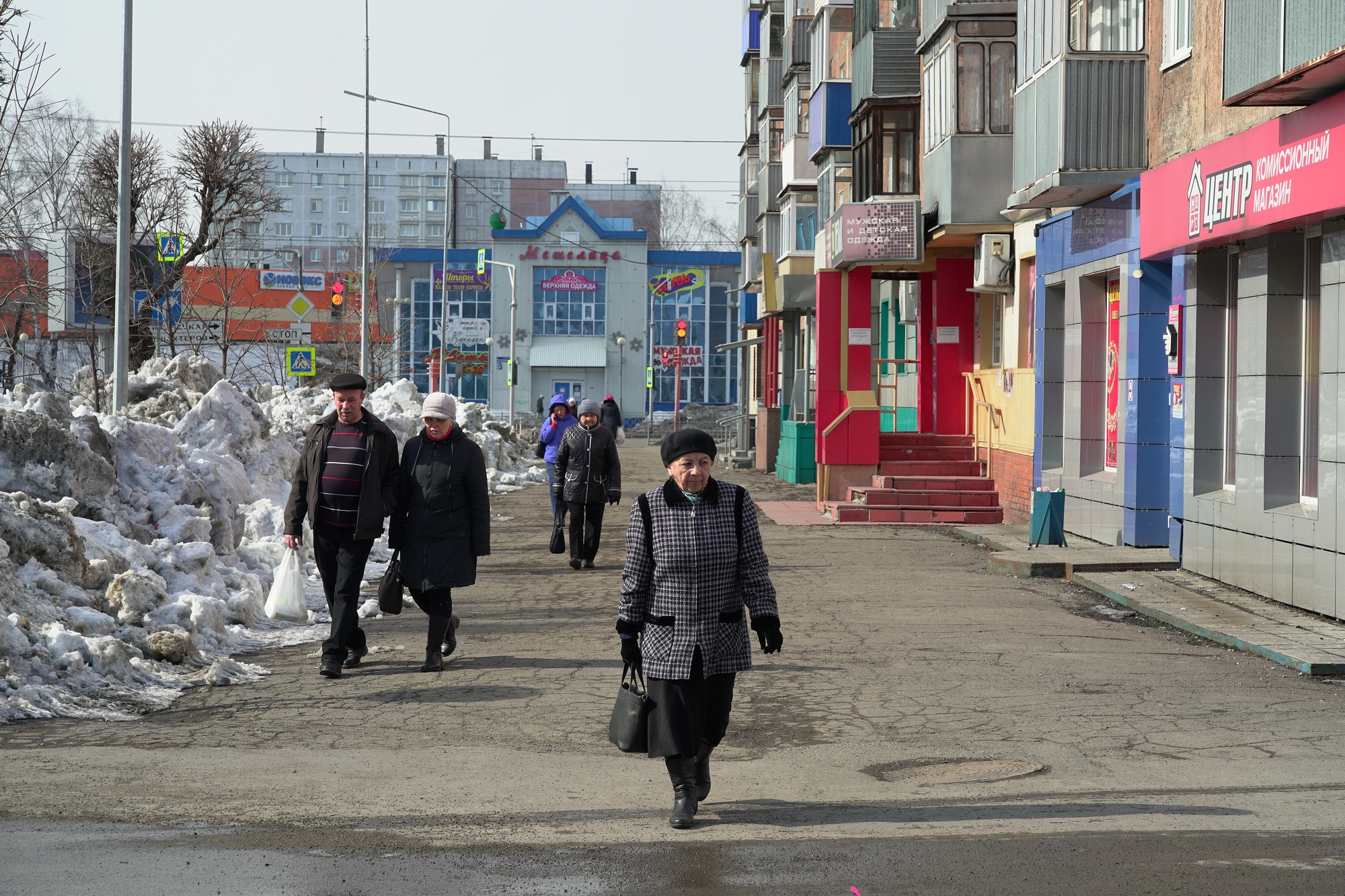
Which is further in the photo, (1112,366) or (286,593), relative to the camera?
(1112,366)

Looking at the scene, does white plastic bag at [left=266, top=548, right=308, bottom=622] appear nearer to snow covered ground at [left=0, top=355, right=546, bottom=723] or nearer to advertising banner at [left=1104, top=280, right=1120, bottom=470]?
snow covered ground at [left=0, top=355, right=546, bottom=723]

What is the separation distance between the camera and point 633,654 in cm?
572

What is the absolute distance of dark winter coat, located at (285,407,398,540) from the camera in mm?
8867

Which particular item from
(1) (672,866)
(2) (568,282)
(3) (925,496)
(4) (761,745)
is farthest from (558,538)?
(2) (568,282)

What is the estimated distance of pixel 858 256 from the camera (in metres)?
21.7

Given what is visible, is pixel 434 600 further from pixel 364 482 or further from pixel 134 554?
pixel 134 554

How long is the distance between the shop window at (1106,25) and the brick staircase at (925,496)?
653cm

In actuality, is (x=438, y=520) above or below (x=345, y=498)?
below

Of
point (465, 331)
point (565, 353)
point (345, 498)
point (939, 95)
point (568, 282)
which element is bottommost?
point (345, 498)

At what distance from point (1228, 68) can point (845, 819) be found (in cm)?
820

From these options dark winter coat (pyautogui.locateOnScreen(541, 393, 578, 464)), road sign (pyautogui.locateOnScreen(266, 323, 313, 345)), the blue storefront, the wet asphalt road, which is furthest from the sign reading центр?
road sign (pyautogui.locateOnScreen(266, 323, 313, 345))

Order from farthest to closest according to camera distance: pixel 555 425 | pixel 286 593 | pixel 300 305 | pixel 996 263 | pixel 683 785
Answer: pixel 300 305 < pixel 996 263 < pixel 555 425 < pixel 286 593 < pixel 683 785

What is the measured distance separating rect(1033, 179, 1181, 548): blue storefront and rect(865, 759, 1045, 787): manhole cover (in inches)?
303

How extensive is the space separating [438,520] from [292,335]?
55.4 ft
